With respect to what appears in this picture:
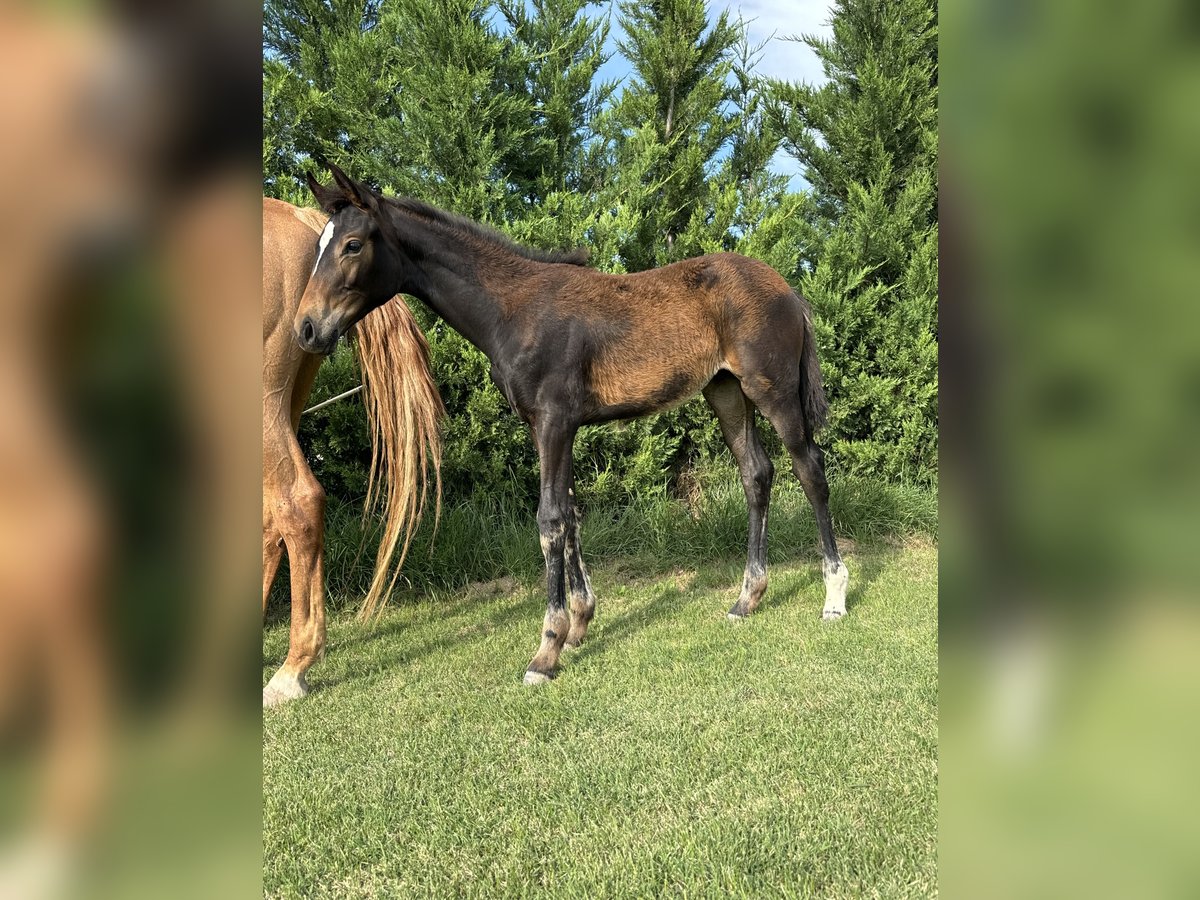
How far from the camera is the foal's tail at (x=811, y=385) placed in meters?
4.70

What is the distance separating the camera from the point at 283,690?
3457mm

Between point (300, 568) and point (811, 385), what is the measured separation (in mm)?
3110

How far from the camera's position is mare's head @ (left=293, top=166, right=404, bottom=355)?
131 inches

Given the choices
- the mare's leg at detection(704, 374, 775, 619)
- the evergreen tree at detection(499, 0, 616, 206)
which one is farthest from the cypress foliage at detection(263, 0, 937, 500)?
the mare's leg at detection(704, 374, 775, 619)

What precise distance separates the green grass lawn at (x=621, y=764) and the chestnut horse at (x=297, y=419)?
1.13 ft

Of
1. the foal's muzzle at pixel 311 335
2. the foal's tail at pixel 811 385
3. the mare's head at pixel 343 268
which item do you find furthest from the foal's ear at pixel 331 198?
the foal's tail at pixel 811 385

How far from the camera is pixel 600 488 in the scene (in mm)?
6430

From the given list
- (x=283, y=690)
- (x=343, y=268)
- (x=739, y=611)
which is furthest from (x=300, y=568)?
(x=739, y=611)

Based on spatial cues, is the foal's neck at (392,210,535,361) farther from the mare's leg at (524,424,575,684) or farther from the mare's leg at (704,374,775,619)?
the mare's leg at (704,374,775,619)

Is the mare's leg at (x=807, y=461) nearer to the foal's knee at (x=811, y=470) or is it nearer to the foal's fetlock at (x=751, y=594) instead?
the foal's knee at (x=811, y=470)

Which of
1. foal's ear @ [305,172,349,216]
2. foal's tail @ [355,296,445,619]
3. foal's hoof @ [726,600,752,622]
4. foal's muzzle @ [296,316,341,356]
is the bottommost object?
foal's hoof @ [726,600,752,622]

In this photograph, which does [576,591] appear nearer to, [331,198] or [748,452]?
[748,452]

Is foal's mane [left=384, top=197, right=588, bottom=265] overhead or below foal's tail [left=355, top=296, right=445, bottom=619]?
overhead

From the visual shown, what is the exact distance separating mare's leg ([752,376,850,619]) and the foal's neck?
1.60m
